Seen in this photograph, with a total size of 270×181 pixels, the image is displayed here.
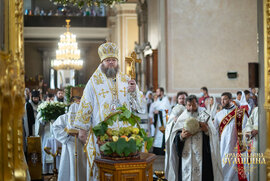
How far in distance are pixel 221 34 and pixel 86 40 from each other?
62.8 ft

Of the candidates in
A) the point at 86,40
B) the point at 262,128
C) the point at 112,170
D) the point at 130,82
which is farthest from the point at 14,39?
the point at 86,40

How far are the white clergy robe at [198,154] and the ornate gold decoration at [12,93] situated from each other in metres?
3.58

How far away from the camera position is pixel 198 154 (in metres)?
7.06

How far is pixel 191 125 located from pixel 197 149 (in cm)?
57

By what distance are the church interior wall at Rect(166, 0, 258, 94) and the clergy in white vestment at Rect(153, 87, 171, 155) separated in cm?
227

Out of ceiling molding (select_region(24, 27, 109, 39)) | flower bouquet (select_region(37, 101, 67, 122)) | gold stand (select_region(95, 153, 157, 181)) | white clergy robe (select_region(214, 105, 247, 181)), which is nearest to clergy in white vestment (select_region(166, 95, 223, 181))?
white clergy robe (select_region(214, 105, 247, 181))

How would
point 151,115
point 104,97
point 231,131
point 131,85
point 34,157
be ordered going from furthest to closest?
point 151,115
point 34,157
point 231,131
point 104,97
point 131,85

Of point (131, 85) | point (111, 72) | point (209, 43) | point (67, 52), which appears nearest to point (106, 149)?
point (131, 85)

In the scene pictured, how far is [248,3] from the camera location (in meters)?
16.5

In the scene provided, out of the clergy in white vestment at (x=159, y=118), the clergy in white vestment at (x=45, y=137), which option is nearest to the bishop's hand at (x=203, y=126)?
the clergy in white vestment at (x=45, y=137)

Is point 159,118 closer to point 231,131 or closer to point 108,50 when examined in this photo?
point 231,131

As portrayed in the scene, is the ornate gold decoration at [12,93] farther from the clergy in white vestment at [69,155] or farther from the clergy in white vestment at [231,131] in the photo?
the clergy in white vestment at [231,131]

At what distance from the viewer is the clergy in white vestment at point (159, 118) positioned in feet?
44.7

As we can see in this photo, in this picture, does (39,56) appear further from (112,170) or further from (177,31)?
(112,170)
